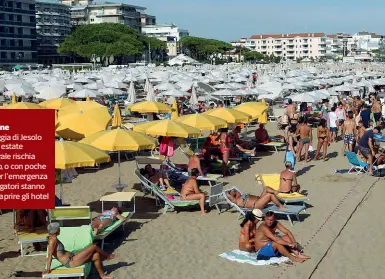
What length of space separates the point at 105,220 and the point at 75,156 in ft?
3.65

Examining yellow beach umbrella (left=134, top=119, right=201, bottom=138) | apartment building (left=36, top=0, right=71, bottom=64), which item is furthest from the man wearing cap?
apartment building (left=36, top=0, right=71, bottom=64)

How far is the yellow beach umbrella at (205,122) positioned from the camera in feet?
40.5

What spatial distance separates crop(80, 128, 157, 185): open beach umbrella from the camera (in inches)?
380

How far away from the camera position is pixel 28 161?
595 centimetres

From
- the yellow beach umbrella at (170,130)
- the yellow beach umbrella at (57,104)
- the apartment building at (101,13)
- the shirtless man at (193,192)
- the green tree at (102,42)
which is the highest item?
the apartment building at (101,13)

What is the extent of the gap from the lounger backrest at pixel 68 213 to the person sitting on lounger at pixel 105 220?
196 mm

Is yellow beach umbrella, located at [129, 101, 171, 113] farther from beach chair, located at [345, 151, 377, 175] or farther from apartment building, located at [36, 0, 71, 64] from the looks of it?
apartment building, located at [36, 0, 71, 64]

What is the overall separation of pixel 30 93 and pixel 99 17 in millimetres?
94587

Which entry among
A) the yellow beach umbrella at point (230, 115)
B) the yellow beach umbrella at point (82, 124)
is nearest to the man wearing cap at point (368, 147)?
the yellow beach umbrella at point (230, 115)

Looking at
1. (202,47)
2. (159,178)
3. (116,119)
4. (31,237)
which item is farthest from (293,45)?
(31,237)

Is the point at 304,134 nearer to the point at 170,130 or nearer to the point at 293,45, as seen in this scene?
the point at 170,130

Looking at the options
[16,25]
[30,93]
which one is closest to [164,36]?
[16,25]

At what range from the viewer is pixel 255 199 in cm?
919

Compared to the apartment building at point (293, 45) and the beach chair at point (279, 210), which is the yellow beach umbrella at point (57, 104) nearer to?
the beach chair at point (279, 210)
